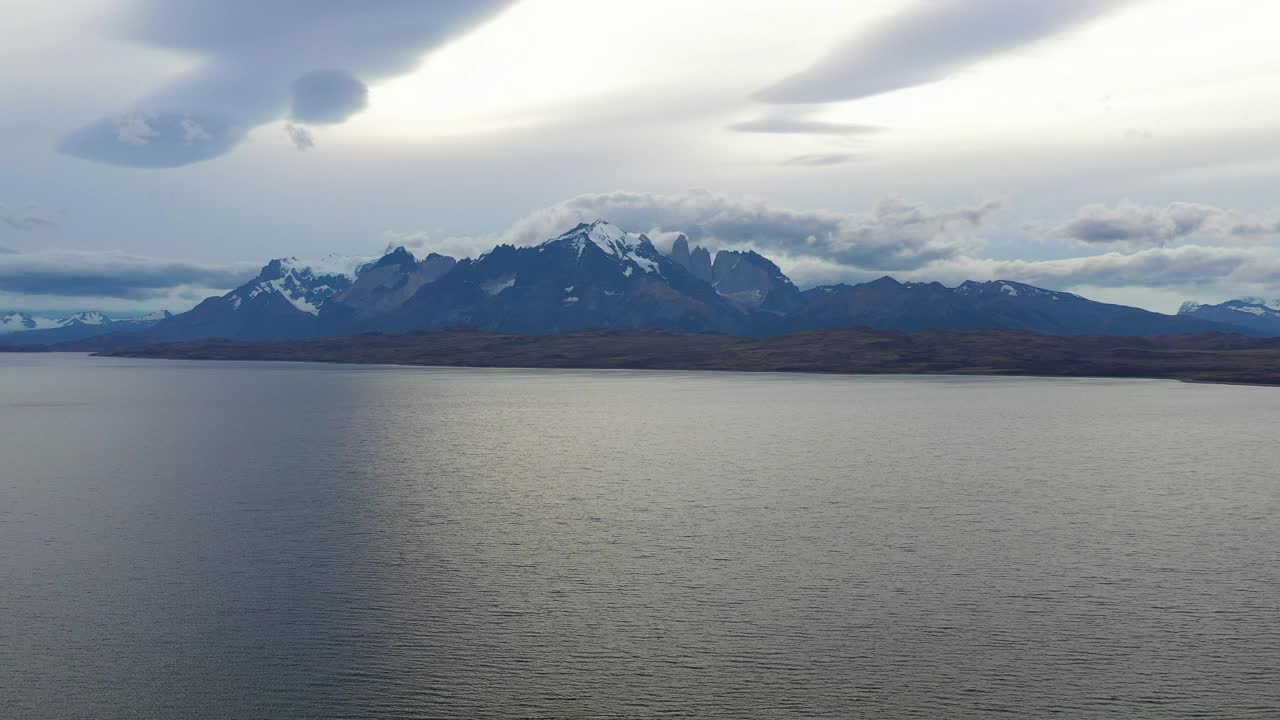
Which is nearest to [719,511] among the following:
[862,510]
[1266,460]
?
[862,510]

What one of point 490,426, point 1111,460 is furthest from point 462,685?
point 490,426

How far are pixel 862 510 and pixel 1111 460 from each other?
40.1m

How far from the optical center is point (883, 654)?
34.5 m

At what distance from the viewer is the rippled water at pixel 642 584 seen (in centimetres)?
3119

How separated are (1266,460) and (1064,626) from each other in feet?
218

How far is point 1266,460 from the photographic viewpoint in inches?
3556

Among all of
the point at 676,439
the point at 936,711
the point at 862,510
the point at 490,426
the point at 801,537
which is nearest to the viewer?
the point at 936,711

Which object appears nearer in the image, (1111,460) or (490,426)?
(1111,460)

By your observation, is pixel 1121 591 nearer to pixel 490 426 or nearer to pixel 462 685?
pixel 462 685

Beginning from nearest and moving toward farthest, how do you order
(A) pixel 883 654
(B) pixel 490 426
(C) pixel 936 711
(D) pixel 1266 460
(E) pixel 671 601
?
(C) pixel 936 711
(A) pixel 883 654
(E) pixel 671 601
(D) pixel 1266 460
(B) pixel 490 426

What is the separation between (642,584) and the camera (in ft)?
146

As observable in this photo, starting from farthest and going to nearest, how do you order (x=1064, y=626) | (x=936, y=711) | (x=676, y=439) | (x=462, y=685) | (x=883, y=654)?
(x=676, y=439)
(x=1064, y=626)
(x=883, y=654)
(x=462, y=685)
(x=936, y=711)

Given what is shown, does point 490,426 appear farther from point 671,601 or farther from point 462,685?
point 462,685

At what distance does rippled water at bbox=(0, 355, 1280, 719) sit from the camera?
31188mm
